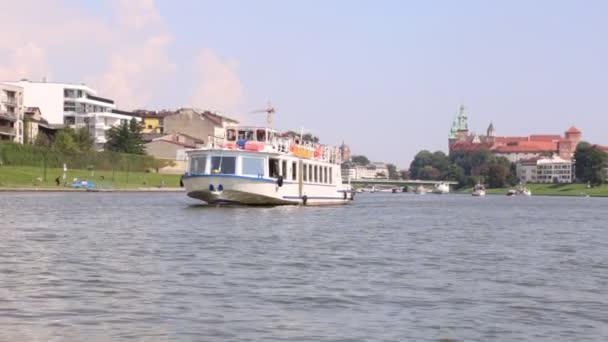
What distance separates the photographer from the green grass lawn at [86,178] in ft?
354

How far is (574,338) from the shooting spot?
1720 centimetres

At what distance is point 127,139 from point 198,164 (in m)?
101

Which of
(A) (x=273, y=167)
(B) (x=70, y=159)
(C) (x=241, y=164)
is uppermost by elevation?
(B) (x=70, y=159)

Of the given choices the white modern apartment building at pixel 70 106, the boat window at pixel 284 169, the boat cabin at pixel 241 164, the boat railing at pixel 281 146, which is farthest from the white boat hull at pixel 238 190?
the white modern apartment building at pixel 70 106

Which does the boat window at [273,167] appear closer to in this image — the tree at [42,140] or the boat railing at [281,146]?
the boat railing at [281,146]

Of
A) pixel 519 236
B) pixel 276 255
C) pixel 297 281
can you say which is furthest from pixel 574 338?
pixel 519 236

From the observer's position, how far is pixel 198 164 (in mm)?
61656

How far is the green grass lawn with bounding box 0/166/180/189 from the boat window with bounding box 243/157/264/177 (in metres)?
47.4

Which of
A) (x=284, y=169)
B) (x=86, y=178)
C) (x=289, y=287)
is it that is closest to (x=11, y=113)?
(x=86, y=178)

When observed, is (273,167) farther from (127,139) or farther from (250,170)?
(127,139)

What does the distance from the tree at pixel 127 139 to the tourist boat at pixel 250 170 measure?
92667 mm

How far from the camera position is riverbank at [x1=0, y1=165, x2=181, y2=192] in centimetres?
10638

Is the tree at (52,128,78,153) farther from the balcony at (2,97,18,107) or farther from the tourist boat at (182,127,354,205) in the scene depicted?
the tourist boat at (182,127,354,205)

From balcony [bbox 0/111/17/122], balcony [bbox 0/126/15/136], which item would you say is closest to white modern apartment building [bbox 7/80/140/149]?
balcony [bbox 0/111/17/122]
